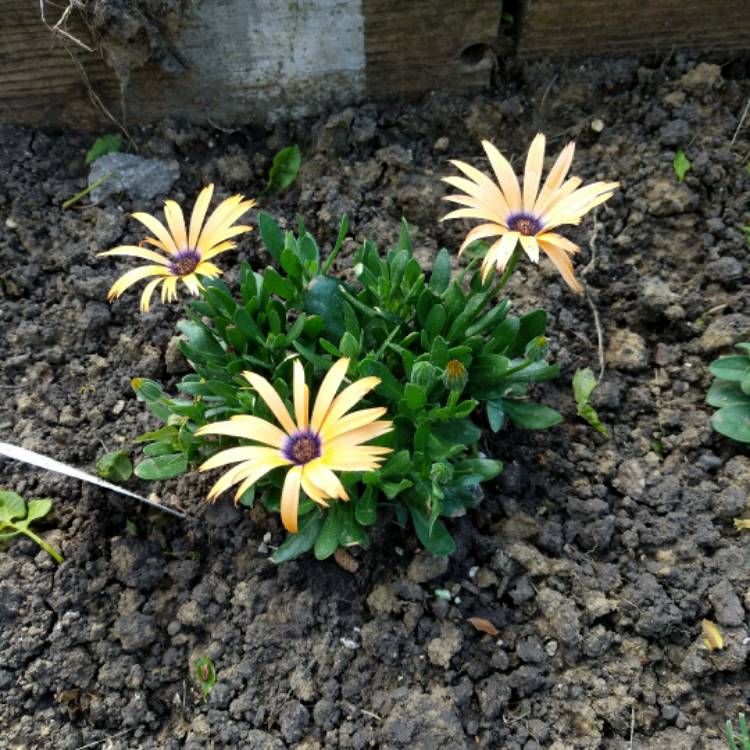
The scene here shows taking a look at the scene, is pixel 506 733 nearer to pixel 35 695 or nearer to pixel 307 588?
pixel 307 588

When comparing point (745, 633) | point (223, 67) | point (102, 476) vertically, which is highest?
point (223, 67)

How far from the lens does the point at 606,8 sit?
319 cm

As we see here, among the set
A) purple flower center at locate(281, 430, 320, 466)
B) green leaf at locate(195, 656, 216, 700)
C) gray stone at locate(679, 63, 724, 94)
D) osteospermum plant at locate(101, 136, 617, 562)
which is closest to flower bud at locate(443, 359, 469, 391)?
osteospermum plant at locate(101, 136, 617, 562)

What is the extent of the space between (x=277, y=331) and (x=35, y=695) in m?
1.25

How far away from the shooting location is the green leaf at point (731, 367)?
2.64 m

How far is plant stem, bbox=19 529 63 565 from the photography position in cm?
246

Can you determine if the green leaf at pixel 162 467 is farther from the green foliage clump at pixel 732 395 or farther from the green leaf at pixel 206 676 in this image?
the green foliage clump at pixel 732 395

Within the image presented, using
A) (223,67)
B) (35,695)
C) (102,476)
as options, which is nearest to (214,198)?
(223,67)

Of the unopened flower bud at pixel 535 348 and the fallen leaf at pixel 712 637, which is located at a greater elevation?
the unopened flower bud at pixel 535 348

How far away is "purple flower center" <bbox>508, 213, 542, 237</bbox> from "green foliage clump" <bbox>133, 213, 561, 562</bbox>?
118 mm

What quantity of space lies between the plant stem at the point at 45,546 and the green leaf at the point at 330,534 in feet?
2.68

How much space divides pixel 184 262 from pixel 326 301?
17.4 inches

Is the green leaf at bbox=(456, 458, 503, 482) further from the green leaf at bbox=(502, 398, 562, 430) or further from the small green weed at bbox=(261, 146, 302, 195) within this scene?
the small green weed at bbox=(261, 146, 302, 195)

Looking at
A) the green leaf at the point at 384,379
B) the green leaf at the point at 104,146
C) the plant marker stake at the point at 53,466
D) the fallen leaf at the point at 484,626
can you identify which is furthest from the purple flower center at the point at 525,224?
the green leaf at the point at 104,146
